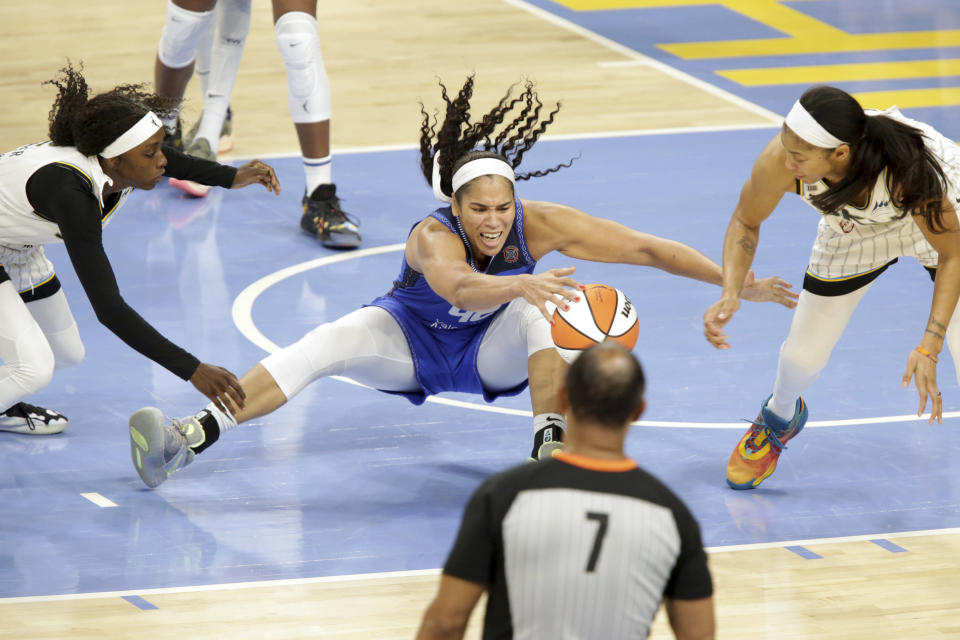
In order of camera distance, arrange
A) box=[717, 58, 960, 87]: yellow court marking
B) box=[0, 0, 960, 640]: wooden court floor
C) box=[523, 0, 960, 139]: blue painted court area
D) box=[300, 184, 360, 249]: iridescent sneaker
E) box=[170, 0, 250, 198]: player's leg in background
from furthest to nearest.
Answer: box=[717, 58, 960, 87]: yellow court marking, box=[523, 0, 960, 139]: blue painted court area, box=[170, 0, 250, 198]: player's leg in background, box=[300, 184, 360, 249]: iridescent sneaker, box=[0, 0, 960, 640]: wooden court floor

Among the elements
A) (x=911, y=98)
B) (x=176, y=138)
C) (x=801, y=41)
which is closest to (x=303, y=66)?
(x=176, y=138)

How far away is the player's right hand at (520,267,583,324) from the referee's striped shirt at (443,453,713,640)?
5.76 ft

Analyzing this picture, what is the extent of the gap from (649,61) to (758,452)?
300 inches

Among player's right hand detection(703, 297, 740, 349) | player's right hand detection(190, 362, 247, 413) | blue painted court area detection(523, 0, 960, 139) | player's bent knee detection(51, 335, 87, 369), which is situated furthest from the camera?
blue painted court area detection(523, 0, 960, 139)

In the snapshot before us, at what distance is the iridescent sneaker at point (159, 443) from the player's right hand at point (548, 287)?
140cm

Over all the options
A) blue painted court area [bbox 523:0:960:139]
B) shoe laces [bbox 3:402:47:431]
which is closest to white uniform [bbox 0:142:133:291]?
shoe laces [bbox 3:402:47:431]

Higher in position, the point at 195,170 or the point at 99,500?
the point at 195,170

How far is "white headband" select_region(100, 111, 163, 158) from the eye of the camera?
5.20 m

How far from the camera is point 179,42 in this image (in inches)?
356

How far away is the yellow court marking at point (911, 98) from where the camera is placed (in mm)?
11047

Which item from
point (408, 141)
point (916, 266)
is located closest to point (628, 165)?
point (408, 141)

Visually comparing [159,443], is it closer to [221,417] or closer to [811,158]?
[221,417]

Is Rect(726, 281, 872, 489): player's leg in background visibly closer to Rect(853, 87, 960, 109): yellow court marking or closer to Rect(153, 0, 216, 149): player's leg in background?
Rect(153, 0, 216, 149): player's leg in background

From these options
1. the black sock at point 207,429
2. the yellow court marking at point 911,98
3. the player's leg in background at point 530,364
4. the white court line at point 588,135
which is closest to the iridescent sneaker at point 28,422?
the black sock at point 207,429
